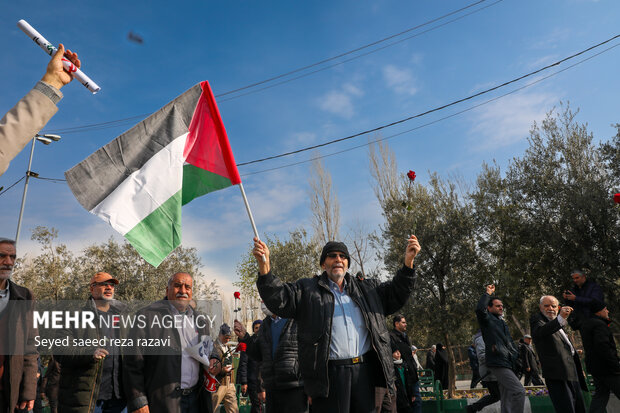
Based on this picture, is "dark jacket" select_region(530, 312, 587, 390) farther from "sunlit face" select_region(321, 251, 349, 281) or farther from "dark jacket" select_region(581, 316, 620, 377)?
"sunlit face" select_region(321, 251, 349, 281)

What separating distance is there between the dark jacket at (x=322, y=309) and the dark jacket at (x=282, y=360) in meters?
2.25

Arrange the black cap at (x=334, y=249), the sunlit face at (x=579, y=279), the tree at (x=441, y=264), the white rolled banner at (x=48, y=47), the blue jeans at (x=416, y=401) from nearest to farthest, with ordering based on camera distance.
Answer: the white rolled banner at (x=48, y=47) → the black cap at (x=334, y=249) → the sunlit face at (x=579, y=279) → the blue jeans at (x=416, y=401) → the tree at (x=441, y=264)

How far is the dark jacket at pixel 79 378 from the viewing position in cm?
525

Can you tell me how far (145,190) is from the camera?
15.6ft

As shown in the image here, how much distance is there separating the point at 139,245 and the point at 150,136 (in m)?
1.14

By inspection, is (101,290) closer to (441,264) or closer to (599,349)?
(599,349)

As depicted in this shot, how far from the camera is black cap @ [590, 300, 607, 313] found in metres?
8.13

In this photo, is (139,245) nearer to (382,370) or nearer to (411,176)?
(382,370)

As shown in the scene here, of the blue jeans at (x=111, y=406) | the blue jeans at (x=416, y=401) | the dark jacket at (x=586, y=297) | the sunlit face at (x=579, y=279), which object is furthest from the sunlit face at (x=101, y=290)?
the sunlit face at (x=579, y=279)

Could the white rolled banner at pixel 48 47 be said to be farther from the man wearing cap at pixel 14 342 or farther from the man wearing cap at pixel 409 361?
the man wearing cap at pixel 409 361

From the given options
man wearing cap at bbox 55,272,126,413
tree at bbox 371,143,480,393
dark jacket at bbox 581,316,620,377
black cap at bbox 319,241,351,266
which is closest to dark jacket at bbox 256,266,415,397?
black cap at bbox 319,241,351,266

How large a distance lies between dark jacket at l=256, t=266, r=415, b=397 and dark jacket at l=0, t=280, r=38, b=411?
2.02 metres

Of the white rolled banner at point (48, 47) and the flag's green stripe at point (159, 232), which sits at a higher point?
the white rolled banner at point (48, 47)

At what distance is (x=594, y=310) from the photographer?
8.34m
